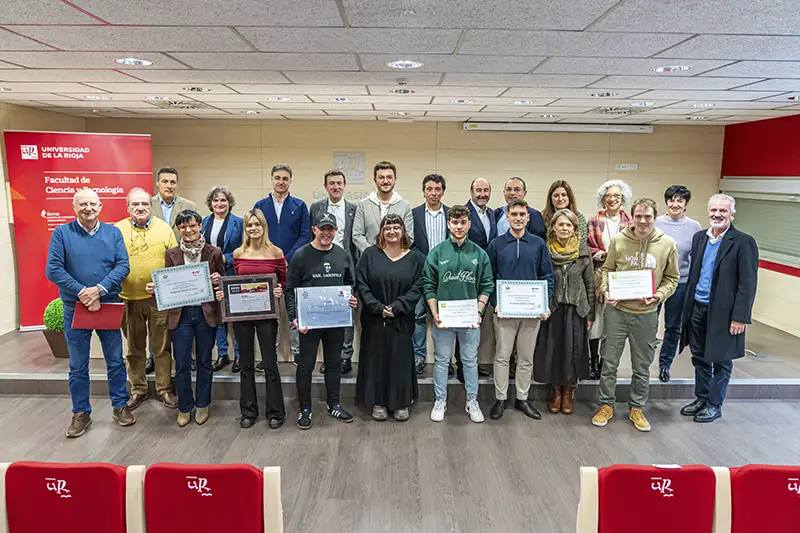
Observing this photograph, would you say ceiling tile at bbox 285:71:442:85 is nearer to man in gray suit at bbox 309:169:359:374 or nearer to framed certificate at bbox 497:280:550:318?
man in gray suit at bbox 309:169:359:374

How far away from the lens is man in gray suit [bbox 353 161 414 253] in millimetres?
4496

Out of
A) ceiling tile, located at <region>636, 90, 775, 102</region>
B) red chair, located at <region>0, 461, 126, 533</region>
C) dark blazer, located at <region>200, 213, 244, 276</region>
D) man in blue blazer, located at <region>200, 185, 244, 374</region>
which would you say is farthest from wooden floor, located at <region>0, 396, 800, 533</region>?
ceiling tile, located at <region>636, 90, 775, 102</region>

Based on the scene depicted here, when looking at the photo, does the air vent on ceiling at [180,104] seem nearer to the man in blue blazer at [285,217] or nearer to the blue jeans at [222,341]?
the man in blue blazer at [285,217]

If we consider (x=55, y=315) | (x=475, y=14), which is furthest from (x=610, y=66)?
(x=55, y=315)

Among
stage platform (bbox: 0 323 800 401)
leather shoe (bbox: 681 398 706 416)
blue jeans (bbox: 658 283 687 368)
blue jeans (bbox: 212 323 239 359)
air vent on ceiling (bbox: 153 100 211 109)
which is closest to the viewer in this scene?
leather shoe (bbox: 681 398 706 416)

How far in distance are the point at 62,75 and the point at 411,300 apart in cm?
352

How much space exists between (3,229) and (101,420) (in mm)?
3504

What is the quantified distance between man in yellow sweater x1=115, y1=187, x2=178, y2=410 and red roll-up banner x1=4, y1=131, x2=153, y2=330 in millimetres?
2776

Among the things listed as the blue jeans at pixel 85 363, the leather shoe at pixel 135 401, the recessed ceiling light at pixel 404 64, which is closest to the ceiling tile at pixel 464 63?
the recessed ceiling light at pixel 404 64

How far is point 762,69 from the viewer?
4012mm

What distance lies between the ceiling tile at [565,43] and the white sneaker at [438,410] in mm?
2640

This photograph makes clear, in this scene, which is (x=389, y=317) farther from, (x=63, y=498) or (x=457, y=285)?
(x=63, y=498)

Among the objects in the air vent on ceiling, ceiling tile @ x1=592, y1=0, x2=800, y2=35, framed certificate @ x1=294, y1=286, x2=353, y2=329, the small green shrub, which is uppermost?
the air vent on ceiling

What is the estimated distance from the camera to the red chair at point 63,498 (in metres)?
1.73
